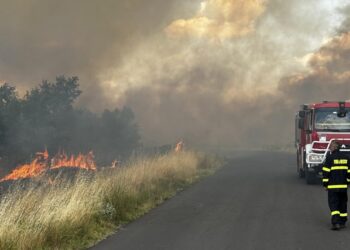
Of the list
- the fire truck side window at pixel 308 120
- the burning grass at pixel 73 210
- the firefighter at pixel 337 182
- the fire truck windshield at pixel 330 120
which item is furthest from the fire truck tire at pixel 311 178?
the firefighter at pixel 337 182

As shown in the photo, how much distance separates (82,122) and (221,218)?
35.4 meters

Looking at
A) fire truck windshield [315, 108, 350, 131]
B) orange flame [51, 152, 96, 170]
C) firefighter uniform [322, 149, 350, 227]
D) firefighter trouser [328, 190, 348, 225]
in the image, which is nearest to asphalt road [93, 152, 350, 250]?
firefighter trouser [328, 190, 348, 225]

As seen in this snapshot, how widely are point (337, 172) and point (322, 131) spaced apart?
7.64 metres

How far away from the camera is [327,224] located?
9.91m

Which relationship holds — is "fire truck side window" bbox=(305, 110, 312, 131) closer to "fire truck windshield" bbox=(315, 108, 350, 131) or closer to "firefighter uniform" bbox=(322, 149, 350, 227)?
"fire truck windshield" bbox=(315, 108, 350, 131)

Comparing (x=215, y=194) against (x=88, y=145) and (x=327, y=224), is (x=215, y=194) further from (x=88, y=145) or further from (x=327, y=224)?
(x=88, y=145)

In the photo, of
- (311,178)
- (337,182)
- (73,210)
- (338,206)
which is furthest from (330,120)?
(73,210)

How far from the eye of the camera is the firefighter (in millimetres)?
9477

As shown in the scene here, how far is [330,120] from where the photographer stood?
17297 millimetres

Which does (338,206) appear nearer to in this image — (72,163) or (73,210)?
(73,210)

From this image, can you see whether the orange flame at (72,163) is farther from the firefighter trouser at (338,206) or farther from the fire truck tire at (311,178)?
the firefighter trouser at (338,206)

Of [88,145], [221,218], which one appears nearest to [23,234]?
[221,218]

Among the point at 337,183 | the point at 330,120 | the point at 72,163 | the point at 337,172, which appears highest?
the point at 330,120

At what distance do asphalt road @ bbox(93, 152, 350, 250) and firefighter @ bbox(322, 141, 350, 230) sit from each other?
1.15 ft
